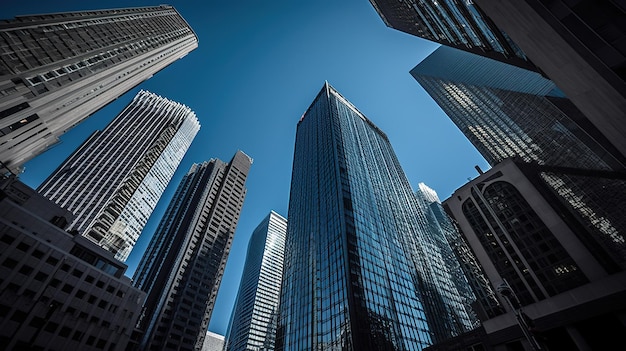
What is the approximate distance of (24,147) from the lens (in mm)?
40531

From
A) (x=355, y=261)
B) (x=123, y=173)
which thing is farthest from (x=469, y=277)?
(x=123, y=173)

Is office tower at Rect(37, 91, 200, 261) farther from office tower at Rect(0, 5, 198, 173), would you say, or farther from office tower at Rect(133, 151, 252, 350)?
office tower at Rect(0, 5, 198, 173)

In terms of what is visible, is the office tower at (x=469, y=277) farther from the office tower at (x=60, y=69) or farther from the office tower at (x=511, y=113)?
the office tower at (x=60, y=69)

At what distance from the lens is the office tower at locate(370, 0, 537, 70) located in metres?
33.2

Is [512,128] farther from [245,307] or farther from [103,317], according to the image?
[245,307]

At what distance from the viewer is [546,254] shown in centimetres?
4222

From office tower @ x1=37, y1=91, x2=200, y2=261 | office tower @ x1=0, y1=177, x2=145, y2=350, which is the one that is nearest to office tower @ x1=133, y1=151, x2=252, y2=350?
office tower @ x1=37, y1=91, x2=200, y2=261

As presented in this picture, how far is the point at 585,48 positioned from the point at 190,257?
107 m

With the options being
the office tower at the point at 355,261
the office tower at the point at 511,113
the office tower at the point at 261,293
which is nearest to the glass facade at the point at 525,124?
the office tower at the point at 511,113

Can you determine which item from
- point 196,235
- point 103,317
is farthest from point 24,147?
point 196,235

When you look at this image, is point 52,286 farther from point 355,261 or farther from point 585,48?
point 585,48

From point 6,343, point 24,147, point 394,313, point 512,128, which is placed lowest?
point 6,343

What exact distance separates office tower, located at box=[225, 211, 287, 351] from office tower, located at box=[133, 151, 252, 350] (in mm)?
33791

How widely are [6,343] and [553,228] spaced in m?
79.7
